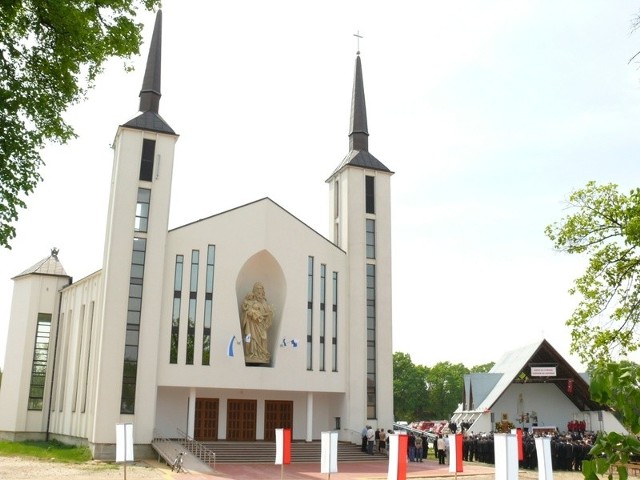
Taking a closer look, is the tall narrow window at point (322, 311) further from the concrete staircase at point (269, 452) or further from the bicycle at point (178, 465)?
the bicycle at point (178, 465)

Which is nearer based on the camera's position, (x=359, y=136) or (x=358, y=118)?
(x=359, y=136)

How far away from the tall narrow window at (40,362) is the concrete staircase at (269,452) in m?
11.0

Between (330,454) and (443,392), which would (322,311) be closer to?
(330,454)

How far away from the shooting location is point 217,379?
86.4 feet

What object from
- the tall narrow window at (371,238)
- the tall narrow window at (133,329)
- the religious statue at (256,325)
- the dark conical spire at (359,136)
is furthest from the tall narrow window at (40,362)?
the tall narrow window at (371,238)

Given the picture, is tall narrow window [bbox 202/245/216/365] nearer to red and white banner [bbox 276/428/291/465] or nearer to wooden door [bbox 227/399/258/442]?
wooden door [bbox 227/399/258/442]

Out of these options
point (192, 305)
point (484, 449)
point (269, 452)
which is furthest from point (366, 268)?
point (269, 452)

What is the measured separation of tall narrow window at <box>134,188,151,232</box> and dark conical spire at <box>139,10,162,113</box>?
183 inches

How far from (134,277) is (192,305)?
8.66 ft

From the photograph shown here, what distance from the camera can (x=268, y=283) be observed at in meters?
30.1

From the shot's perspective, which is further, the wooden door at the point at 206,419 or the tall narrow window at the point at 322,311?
the tall narrow window at the point at 322,311

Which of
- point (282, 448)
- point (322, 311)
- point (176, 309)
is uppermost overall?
point (322, 311)

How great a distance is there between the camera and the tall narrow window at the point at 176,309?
85.3 feet

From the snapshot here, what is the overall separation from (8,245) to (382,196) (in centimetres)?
2423
